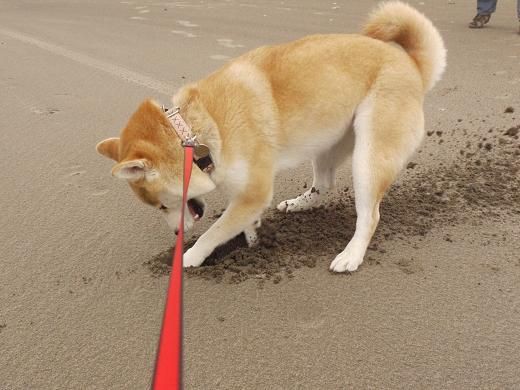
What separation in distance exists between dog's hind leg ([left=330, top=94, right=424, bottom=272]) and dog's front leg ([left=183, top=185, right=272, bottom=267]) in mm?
483

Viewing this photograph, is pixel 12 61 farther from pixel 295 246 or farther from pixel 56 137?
pixel 295 246

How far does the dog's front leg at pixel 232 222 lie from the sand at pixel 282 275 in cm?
10

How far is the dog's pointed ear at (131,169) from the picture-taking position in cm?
231

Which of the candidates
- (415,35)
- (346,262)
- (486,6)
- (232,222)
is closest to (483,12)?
(486,6)

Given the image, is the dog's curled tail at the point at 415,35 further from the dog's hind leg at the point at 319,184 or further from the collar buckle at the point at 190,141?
the collar buckle at the point at 190,141

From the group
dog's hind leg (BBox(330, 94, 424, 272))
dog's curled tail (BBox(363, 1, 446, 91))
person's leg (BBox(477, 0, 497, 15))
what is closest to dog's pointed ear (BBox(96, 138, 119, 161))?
dog's hind leg (BBox(330, 94, 424, 272))

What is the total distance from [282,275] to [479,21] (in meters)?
5.65

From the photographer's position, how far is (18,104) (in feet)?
17.2

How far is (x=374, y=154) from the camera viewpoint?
108 inches

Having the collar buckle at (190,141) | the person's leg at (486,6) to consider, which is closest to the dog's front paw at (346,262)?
the collar buckle at (190,141)

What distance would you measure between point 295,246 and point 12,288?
1.46 m

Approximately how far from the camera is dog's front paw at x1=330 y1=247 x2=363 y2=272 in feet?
8.70

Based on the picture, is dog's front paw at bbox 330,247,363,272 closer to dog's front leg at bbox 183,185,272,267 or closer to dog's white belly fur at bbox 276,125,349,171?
dog's front leg at bbox 183,185,272,267

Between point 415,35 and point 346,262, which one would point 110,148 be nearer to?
point 346,262
